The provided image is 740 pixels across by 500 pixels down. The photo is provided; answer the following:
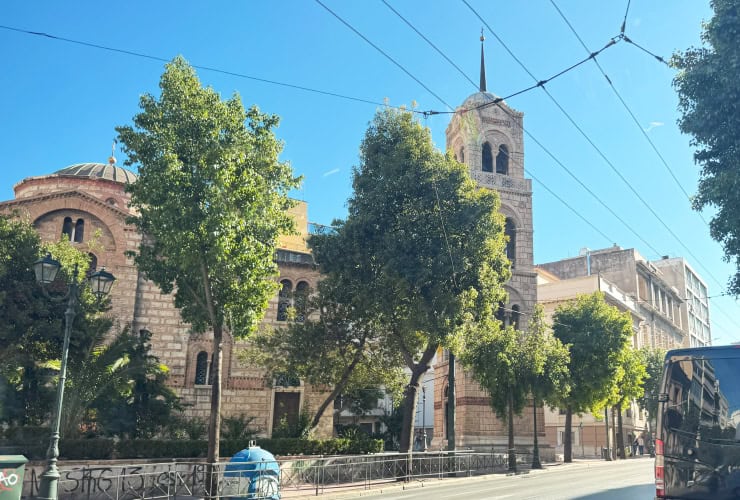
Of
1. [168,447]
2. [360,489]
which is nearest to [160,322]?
[168,447]

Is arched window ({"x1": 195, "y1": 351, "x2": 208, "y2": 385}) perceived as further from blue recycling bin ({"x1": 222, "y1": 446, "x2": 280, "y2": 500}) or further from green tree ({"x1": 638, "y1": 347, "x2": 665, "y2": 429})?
green tree ({"x1": 638, "y1": 347, "x2": 665, "y2": 429})

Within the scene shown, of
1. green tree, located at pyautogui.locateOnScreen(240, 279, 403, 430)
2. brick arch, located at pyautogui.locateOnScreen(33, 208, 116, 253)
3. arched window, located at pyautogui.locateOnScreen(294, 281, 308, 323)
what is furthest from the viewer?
brick arch, located at pyautogui.locateOnScreen(33, 208, 116, 253)

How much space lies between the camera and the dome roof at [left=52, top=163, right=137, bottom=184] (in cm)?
3597

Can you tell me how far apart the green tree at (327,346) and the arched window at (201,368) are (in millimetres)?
3380

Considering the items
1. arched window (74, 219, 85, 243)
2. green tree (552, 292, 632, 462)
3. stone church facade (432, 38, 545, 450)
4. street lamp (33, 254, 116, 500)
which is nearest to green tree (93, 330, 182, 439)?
street lamp (33, 254, 116, 500)

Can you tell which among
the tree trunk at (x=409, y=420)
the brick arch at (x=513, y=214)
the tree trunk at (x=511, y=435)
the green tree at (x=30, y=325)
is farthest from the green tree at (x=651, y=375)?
the green tree at (x=30, y=325)

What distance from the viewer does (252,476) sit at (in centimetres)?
1327

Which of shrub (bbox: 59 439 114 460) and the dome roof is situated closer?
shrub (bbox: 59 439 114 460)

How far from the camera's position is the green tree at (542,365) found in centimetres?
2691

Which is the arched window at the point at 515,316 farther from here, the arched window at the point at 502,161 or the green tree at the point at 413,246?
the green tree at the point at 413,246

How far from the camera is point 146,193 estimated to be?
14.9m

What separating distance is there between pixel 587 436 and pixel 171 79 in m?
42.2

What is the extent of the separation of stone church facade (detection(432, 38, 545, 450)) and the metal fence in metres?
9.26

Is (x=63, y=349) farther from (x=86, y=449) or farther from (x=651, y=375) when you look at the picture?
(x=651, y=375)
